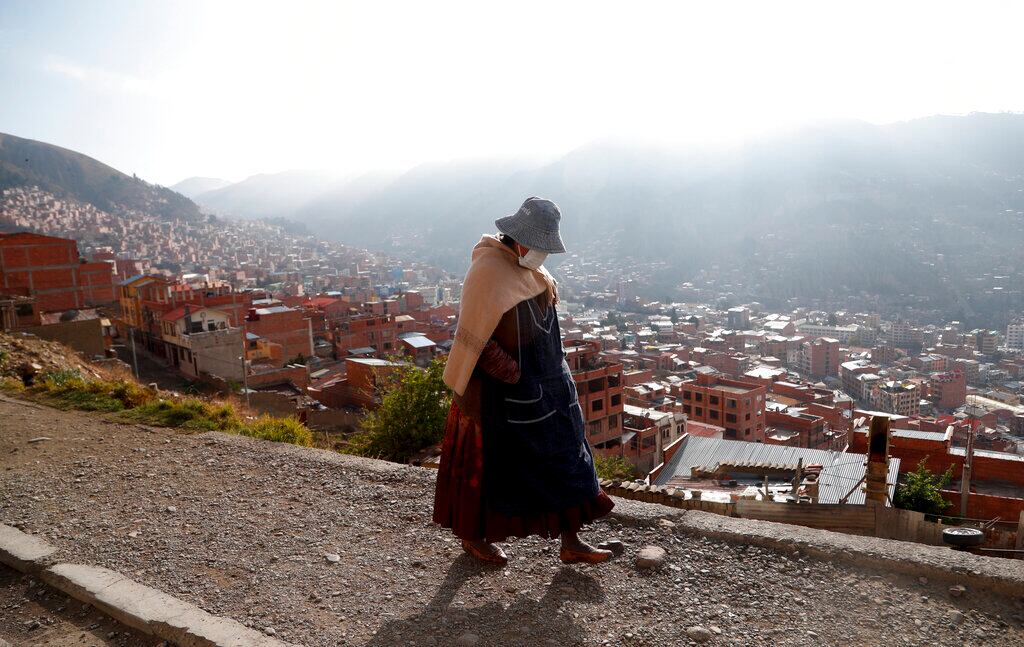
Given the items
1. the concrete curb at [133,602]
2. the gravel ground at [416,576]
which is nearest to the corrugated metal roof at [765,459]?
the gravel ground at [416,576]

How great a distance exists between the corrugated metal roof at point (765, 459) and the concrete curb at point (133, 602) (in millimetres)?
10014

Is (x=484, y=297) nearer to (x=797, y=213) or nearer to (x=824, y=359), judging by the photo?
(x=824, y=359)

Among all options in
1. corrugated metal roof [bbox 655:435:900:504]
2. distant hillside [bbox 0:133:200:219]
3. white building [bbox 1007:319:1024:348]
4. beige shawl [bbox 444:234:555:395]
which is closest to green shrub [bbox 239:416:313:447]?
beige shawl [bbox 444:234:555:395]

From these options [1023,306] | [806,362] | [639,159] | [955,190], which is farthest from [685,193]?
[806,362]

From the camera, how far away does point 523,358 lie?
2.59m

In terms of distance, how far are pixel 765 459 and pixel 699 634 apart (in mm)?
13017

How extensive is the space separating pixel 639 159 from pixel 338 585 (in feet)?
593

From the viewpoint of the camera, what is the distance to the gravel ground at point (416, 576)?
88.0 inches

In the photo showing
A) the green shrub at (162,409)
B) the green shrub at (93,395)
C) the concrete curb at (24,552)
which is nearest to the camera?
the concrete curb at (24,552)

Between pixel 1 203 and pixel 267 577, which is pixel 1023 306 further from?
pixel 1 203

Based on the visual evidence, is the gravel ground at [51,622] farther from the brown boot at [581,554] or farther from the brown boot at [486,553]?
the brown boot at [581,554]

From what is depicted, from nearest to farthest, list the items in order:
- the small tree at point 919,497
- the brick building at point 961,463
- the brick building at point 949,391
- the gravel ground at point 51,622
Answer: the gravel ground at point 51,622 < the small tree at point 919,497 < the brick building at point 961,463 < the brick building at point 949,391

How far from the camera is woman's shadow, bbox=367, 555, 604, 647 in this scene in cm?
220

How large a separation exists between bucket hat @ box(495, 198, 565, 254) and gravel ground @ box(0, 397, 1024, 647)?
1299mm
